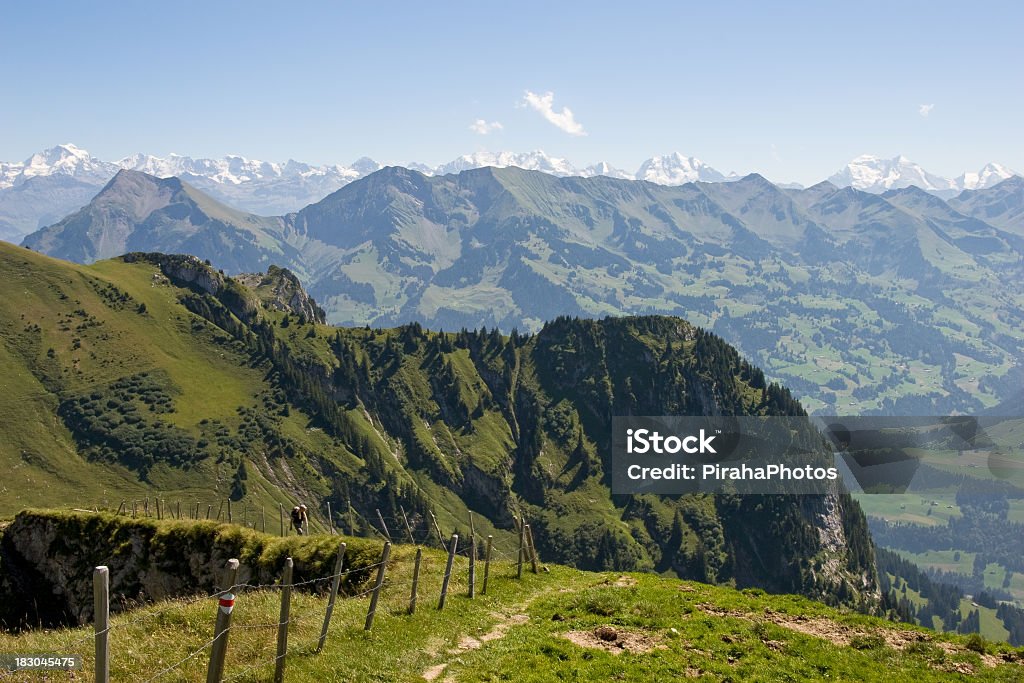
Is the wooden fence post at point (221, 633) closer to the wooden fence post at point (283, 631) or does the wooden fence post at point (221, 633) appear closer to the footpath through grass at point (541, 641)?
the wooden fence post at point (283, 631)

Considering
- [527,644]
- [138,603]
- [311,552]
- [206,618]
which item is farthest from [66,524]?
[527,644]

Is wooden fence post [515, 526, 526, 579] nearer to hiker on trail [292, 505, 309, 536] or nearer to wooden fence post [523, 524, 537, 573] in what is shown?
wooden fence post [523, 524, 537, 573]

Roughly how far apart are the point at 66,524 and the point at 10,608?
7.93 m

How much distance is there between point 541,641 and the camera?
2773 centimetres

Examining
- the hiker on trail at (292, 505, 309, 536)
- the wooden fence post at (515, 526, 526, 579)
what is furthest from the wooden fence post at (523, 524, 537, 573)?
the hiker on trail at (292, 505, 309, 536)

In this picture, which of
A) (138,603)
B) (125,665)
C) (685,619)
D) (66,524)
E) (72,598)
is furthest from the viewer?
(66,524)

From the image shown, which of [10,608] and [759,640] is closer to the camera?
[759,640]

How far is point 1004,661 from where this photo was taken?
98.0 feet

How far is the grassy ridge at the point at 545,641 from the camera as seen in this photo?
23.8m

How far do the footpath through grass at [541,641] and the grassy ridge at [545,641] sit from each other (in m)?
0.08

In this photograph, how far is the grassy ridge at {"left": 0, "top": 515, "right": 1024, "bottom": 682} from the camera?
23.8 metres

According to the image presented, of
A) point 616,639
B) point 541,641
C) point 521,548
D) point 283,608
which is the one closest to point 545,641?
point 541,641

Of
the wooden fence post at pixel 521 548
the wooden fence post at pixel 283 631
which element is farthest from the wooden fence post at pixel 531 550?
the wooden fence post at pixel 283 631

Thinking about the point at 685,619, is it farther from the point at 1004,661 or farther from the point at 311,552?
the point at 311,552
